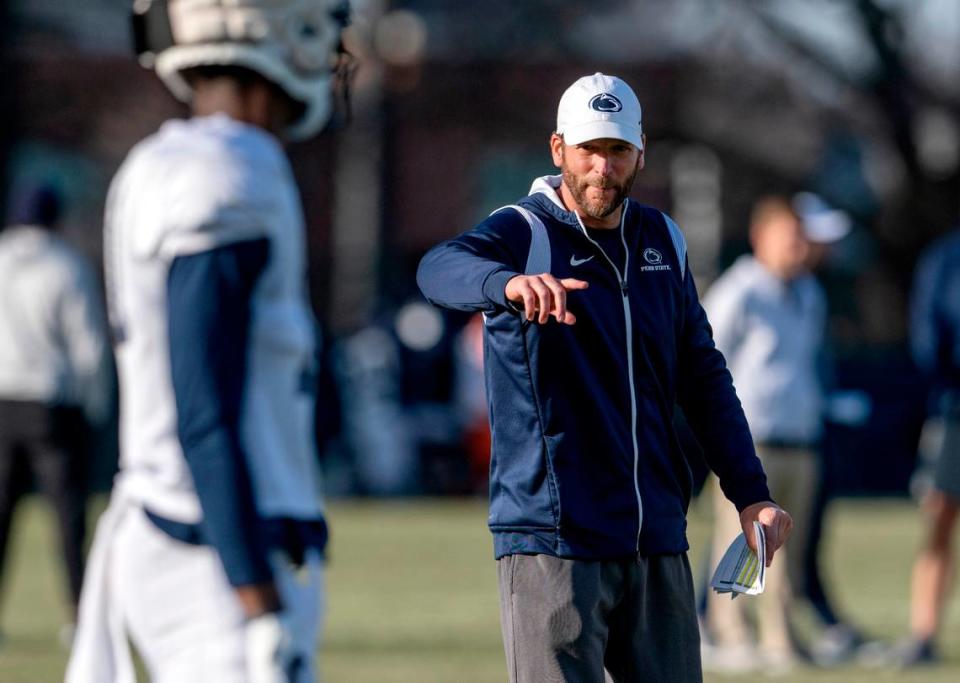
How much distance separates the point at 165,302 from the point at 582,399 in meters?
1.34

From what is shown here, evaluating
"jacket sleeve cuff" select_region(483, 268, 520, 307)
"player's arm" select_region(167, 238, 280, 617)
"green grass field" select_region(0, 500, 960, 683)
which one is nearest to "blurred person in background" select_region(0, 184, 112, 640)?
"green grass field" select_region(0, 500, 960, 683)

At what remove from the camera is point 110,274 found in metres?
4.15

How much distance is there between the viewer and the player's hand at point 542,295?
432 cm

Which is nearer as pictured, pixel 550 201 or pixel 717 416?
pixel 550 201

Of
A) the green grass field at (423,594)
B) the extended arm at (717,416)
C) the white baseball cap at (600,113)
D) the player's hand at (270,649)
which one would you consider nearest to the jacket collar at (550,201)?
the white baseball cap at (600,113)

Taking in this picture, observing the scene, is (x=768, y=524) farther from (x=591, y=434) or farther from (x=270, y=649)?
(x=270, y=649)

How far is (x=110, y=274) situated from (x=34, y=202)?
298 inches

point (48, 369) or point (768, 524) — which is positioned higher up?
point (48, 369)

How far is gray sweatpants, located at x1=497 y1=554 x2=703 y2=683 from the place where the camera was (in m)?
4.97

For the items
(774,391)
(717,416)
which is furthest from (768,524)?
(774,391)

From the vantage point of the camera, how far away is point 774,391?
1068 cm

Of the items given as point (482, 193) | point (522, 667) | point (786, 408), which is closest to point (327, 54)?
point (522, 667)

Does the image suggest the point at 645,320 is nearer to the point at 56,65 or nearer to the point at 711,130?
the point at 711,130

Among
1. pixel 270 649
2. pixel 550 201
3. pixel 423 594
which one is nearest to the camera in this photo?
pixel 270 649
